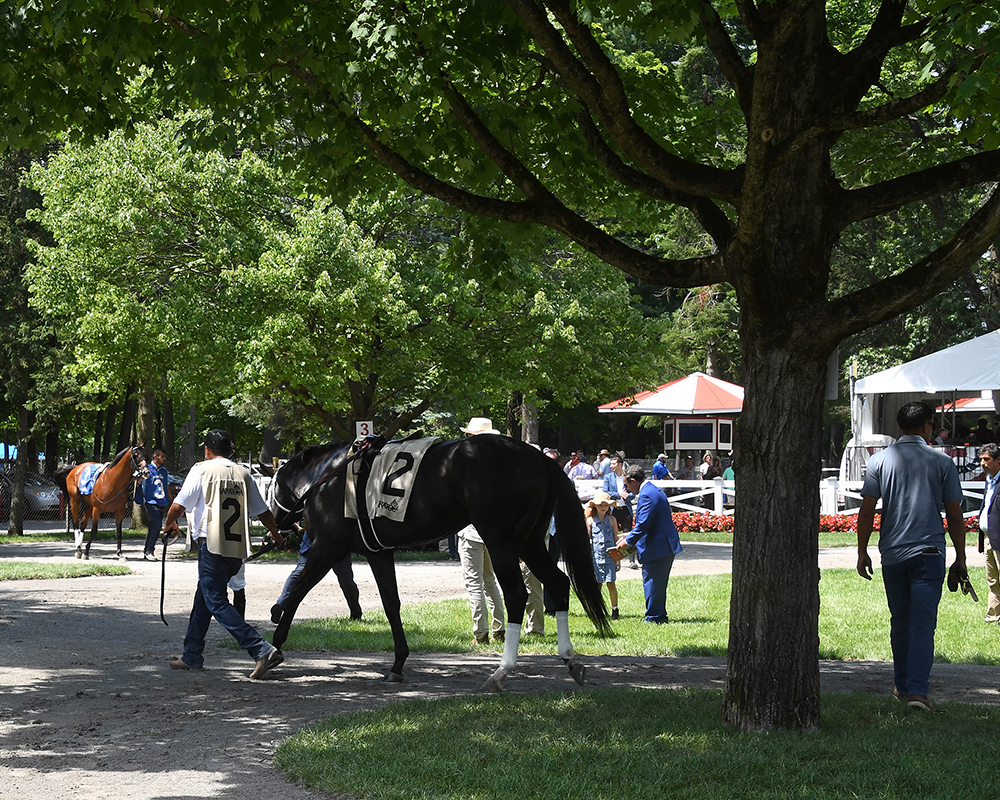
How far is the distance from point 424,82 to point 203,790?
475cm

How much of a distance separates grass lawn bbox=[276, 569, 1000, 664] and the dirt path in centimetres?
51

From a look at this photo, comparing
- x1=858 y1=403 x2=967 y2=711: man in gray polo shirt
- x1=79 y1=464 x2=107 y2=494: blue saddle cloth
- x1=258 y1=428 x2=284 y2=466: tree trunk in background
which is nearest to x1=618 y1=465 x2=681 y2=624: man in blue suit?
x1=858 y1=403 x2=967 y2=711: man in gray polo shirt

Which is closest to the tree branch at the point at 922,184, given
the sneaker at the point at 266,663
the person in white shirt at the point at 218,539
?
the person in white shirt at the point at 218,539

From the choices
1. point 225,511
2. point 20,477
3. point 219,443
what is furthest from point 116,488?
point 225,511

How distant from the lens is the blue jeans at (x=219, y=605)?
8939mm

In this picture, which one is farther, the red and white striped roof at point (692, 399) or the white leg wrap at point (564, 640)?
the red and white striped roof at point (692, 399)

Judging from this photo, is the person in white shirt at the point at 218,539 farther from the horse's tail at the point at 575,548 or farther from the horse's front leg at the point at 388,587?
the horse's tail at the point at 575,548

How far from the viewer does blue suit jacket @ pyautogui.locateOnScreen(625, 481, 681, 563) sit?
12.5m

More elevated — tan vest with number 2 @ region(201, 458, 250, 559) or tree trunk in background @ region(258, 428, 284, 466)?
tree trunk in background @ region(258, 428, 284, 466)

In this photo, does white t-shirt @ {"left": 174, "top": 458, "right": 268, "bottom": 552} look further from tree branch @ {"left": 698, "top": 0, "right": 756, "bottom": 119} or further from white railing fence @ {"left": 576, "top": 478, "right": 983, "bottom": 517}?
white railing fence @ {"left": 576, "top": 478, "right": 983, "bottom": 517}

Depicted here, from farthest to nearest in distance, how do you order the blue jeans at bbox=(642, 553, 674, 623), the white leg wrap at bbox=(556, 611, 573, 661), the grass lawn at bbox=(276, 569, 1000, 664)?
the blue jeans at bbox=(642, 553, 674, 623)
the grass lawn at bbox=(276, 569, 1000, 664)
the white leg wrap at bbox=(556, 611, 573, 661)

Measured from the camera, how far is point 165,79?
29.0ft

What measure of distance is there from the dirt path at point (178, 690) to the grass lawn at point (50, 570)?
360 centimetres

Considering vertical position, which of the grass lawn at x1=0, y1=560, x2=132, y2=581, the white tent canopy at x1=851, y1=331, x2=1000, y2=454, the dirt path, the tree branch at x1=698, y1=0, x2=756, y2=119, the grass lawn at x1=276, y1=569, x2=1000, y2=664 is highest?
the tree branch at x1=698, y1=0, x2=756, y2=119
